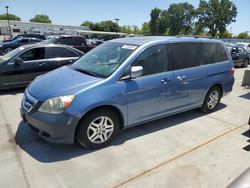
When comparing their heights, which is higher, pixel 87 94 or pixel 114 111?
pixel 87 94

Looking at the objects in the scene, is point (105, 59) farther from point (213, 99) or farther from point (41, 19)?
point (41, 19)

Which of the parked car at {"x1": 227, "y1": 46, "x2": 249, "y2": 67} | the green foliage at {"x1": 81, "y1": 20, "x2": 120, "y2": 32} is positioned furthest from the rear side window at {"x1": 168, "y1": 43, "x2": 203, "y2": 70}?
the green foliage at {"x1": 81, "y1": 20, "x2": 120, "y2": 32}

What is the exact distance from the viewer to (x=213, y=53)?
5438mm

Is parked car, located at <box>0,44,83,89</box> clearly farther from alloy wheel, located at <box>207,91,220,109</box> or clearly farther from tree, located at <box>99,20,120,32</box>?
tree, located at <box>99,20,120,32</box>

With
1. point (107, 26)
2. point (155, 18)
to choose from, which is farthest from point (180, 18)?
point (107, 26)

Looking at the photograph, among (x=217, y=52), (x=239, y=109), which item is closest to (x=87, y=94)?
(x=217, y=52)

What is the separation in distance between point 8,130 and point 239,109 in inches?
212

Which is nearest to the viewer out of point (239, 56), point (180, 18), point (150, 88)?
point (150, 88)

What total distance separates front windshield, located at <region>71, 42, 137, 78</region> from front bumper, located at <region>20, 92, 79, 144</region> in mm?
926

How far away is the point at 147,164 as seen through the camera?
3443mm

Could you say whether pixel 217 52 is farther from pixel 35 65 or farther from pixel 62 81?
pixel 35 65

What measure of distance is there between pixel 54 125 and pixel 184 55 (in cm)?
290

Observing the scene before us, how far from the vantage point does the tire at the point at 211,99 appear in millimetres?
5457

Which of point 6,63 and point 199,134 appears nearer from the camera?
point 199,134
